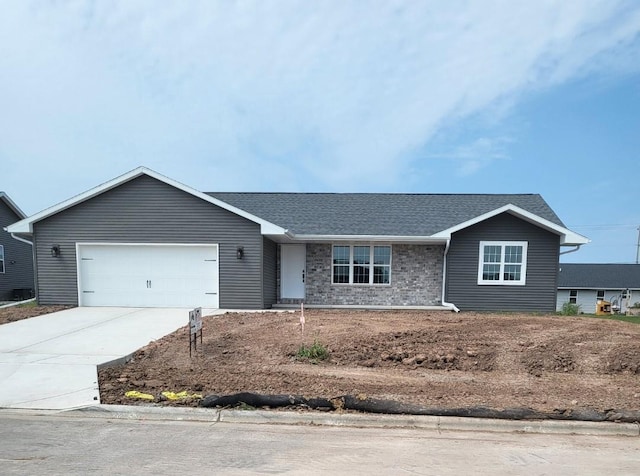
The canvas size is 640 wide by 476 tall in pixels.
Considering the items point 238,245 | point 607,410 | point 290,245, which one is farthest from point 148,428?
point 290,245

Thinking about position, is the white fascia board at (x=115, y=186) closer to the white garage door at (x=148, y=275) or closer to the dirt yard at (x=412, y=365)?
the white garage door at (x=148, y=275)

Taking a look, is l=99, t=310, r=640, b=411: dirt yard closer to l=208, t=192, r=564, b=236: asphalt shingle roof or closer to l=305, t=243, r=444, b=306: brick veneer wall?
l=305, t=243, r=444, b=306: brick veneer wall

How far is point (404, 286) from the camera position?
49.0ft

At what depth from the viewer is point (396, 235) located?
561 inches

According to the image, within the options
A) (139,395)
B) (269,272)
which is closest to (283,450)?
(139,395)

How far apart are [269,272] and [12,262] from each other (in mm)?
15703

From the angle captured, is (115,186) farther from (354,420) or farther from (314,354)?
(354,420)

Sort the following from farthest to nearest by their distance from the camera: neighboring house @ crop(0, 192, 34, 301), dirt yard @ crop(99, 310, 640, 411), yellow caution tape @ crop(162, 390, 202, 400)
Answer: neighboring house @ crop(0, 192, 34, 301) < dirt yard @ crop(99, 310, 640, 411) < yellow caution tape @ crop(162, 390, 202, 400)

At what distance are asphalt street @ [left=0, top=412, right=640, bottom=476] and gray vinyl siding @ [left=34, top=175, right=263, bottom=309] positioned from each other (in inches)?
334

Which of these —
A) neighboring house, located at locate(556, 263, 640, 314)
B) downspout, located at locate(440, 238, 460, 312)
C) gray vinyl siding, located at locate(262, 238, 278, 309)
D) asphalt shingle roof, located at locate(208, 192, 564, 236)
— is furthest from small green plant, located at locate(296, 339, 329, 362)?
neighboring house, located at locate(556, 263, 640, 314)

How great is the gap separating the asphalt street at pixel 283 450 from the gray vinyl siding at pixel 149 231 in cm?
848

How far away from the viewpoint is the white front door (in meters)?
15.1

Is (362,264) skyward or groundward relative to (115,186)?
groundward

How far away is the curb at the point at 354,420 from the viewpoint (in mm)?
4438
